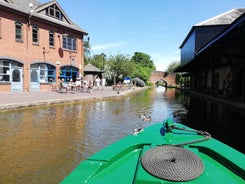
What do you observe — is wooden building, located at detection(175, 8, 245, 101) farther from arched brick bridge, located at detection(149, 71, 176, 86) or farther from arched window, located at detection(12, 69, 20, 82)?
arched brick bridge, located at detection(149, 71, 176, 86)

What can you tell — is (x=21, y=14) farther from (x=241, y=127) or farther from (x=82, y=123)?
(x=241, y=127)

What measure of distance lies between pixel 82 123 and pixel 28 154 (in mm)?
3433

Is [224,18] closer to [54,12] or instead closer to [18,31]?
[54,12]

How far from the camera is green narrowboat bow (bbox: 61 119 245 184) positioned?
1.88m

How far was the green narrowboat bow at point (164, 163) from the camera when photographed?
1879mm

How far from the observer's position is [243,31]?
372 inches

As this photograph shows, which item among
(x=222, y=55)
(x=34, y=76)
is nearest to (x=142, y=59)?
(x=34, y=76)

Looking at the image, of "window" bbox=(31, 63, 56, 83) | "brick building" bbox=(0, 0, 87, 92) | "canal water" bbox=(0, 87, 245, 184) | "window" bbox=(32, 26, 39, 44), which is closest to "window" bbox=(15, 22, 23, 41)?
"brick building" bbox=(0, 0, 87, 92)

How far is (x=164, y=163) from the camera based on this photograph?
2000 mm

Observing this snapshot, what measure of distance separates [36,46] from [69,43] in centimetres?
445

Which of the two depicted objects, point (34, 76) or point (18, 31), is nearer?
point (18, 31)

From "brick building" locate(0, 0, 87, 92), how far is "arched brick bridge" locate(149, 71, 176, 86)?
4055 centimetres

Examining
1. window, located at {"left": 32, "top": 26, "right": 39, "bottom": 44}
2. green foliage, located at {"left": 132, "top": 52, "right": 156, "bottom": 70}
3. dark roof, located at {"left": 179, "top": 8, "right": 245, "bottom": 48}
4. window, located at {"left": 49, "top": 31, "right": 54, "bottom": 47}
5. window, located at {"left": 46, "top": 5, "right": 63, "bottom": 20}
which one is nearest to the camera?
window, located at {"left": 32, "top": 26, "right": 39, "bottom": 44}

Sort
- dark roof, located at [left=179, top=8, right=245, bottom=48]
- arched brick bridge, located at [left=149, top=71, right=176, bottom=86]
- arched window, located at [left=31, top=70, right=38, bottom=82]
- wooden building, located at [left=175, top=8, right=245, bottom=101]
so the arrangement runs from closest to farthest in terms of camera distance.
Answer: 1. wooden building, located at [left=175, top=8, right=245, bottom=101]
2. arched window, located at [left=31, top=70, right=38, bottom=82]
3. dark roof, located at [left=179, top=8, right=245, bottom=48]
4. arched brick bridge, located at [left=149, top=71, right=176, bottom=86]
